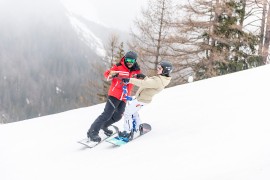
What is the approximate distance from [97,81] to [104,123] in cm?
2365

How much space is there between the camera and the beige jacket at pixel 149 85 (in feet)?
23.0

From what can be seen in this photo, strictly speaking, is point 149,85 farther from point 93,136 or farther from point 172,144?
point 93,136

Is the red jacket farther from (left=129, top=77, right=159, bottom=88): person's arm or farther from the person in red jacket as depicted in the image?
(left=129, top=77, right=159, bottom=88): person's arm

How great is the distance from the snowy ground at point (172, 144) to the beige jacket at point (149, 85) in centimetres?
93

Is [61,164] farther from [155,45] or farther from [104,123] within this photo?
[155,45]

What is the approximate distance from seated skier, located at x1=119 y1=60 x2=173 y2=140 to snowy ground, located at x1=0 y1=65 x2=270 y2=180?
0.40 metres

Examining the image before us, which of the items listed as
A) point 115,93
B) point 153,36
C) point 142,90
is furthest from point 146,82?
point 153,36

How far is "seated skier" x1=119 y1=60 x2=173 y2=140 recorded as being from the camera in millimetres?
7074

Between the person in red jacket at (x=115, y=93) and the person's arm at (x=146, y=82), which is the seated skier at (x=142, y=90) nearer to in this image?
the person's arm at (x=146, y=82)

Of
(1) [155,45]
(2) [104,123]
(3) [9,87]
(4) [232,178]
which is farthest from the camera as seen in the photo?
(3) [9,87]

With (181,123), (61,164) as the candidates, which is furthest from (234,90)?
Result: (61,164)

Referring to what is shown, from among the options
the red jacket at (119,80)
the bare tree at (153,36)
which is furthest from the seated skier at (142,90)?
the bare tree at (153,36)

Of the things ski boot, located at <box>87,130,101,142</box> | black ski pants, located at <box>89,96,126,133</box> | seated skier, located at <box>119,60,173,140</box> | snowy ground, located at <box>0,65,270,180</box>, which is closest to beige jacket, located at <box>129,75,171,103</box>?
seated skier, located at <box>119,60,173,140</box>

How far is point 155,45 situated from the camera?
77.5 feet
